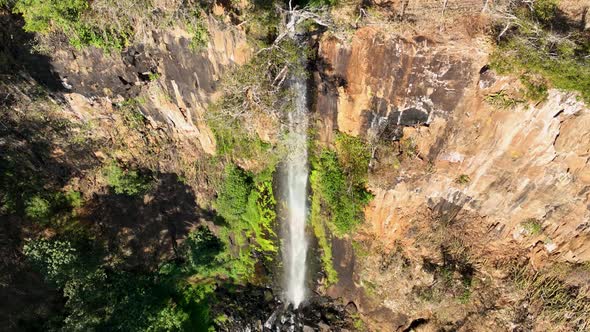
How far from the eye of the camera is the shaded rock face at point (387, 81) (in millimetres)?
10203

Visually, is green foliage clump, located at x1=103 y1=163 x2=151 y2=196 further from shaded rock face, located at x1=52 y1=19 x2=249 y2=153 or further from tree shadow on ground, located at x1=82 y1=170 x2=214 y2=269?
shaded rock face, located at x1=52 y1=19 x2=249 y2=153

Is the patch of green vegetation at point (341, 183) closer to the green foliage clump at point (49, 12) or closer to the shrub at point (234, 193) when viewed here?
the shrub at point (234, 193)

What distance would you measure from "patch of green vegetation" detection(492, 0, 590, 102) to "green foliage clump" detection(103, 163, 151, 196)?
15.4 meters

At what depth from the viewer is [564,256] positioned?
1243 cm

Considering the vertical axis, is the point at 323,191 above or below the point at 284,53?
below

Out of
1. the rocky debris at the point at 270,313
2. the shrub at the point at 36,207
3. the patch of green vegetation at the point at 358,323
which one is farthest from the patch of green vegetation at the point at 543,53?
the shrub at the point at 36,207

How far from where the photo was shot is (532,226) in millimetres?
12266

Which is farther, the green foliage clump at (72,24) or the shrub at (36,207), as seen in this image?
the shrub at (36,207)

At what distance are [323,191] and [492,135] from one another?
674 cm

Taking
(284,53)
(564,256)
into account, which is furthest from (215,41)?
(564,256)

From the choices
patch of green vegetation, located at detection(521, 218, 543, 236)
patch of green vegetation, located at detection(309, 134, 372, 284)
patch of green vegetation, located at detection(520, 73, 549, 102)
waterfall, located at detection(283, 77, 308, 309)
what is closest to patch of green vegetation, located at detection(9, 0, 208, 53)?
waterfall, located at detection(283, 77, 308, 309)

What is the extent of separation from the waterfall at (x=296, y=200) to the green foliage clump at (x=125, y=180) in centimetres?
724

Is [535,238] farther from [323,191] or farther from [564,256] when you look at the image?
[323,191]

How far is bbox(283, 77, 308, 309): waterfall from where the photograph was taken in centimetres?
1336
